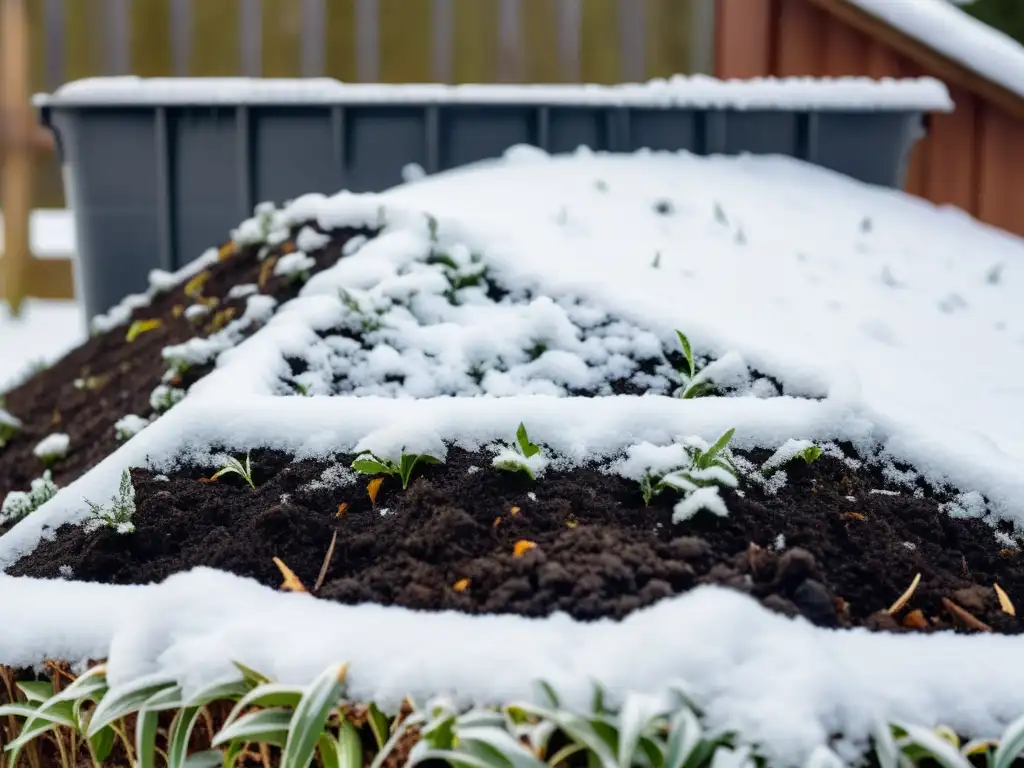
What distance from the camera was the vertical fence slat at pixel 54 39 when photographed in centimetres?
473

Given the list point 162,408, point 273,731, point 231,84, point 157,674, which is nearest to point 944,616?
point 273,731

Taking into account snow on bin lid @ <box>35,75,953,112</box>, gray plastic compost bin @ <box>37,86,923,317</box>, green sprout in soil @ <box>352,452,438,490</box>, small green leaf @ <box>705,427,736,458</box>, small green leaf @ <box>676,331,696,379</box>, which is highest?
snow on bin lid @ <box>35,75,953,112</box>

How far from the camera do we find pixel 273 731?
3.24 ft

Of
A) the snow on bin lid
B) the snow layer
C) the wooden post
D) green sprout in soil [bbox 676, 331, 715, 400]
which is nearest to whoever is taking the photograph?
the snow layer

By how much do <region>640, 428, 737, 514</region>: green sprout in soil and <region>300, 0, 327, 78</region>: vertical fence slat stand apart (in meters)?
3.64

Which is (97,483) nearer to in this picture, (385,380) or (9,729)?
(9,729)

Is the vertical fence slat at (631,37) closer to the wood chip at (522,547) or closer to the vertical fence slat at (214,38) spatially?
the vertical fence slat at (214,38)

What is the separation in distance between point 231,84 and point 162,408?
1.43 metres

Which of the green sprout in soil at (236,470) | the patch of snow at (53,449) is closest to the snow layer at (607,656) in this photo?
the green sprout in soil at (236,470)

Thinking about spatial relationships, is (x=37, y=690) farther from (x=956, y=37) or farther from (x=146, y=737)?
(x=956, y=37)

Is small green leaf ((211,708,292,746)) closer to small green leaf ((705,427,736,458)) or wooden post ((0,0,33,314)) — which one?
small green leaf ((705,427,736,458))

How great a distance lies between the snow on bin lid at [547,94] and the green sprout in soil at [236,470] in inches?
67.7

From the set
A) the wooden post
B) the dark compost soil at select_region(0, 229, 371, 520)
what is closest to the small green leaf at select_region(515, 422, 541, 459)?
the dark compost soil at select_region(0, 229, 371, 520)

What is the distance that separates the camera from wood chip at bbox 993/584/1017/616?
1.20 m
